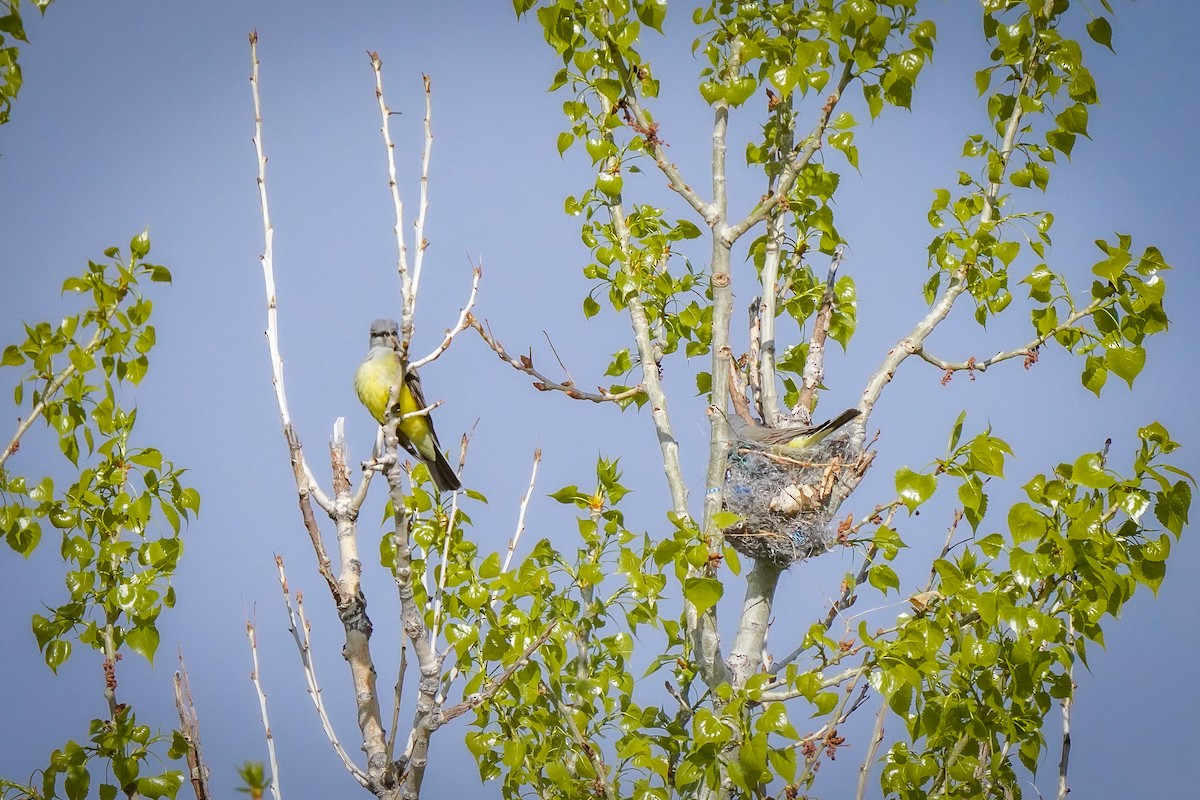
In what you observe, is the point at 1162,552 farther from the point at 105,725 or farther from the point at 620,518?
the point at 105,725

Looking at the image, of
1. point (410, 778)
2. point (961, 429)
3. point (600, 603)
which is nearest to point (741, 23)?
point (961, 429)

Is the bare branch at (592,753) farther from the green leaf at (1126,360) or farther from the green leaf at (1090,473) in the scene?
the green leaf at (1126,360)

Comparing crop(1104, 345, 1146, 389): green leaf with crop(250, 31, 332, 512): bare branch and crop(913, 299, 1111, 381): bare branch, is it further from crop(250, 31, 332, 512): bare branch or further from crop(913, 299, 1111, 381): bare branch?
crop(250, 31, 332, 512): bare branch

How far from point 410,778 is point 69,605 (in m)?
1.43

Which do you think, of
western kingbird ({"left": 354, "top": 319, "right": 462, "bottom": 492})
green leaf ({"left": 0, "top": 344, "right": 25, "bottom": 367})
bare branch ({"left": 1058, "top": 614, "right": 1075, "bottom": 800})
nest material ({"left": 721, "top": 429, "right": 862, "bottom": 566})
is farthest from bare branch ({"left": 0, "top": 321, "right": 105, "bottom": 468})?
bare branch ({"left": 1058, "top": 614, "right": 1075, "bottom": 800})

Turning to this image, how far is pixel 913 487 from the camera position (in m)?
4.25

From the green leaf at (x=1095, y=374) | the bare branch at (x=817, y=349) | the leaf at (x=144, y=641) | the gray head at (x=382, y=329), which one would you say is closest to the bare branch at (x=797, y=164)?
the bare branch at (x=817, y=349)

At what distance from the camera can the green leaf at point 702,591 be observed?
174 inches

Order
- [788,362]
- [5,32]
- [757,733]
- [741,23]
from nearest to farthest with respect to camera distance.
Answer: [757,733], [5,32], [741,23], [788,362]

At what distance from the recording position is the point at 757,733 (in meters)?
4.08

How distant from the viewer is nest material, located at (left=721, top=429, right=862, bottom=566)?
5688 mm

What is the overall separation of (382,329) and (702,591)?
124 inches

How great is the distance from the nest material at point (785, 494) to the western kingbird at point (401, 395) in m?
1.61

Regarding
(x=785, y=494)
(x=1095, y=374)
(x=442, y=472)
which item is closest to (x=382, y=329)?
(x=442, y=472)
